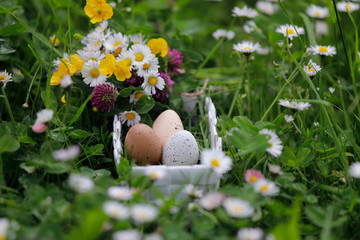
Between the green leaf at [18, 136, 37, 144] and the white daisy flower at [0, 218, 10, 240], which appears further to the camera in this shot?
the green leaf at [18, 136, 37, 144]

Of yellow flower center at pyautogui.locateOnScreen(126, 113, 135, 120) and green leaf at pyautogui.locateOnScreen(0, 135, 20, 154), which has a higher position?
yellow flower center at pyautogui.locateOnScreen(126, 113, 135, 120)

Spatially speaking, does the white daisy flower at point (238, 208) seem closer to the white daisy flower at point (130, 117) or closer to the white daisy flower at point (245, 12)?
the white daisy flower at point (130, 117)

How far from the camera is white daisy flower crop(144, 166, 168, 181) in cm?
95

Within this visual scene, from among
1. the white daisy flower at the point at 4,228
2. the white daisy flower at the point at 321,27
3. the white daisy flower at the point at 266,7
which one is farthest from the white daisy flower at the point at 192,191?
the white daisy flower at the point at 321,27

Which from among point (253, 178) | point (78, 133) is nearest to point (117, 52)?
point (78, 133)

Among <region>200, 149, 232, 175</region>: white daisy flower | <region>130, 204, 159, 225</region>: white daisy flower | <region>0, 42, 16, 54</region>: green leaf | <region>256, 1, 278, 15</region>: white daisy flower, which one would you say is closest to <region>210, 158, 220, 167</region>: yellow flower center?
<region>200, 149, 232, 175</region>: white daisy flower

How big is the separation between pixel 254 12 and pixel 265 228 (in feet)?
3.53

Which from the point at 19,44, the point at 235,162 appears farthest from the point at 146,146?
the point at 19,44

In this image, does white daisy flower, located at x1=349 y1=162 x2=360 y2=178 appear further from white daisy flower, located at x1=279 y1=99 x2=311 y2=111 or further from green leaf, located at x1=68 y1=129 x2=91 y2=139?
green leaf, located at x1=68 y1=129 x2=91 y2=139

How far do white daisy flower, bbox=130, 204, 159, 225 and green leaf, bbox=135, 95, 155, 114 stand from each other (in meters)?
0.52

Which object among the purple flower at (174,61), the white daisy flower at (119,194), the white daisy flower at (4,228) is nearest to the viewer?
the white daisy flower at (4,228)

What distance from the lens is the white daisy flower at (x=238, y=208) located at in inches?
32.8

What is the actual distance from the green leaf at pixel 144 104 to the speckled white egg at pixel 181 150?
193mm

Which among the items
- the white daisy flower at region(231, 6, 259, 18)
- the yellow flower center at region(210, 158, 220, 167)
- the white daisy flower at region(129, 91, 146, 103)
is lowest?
the yellow flower center at region(210, 158, 220, 167)
